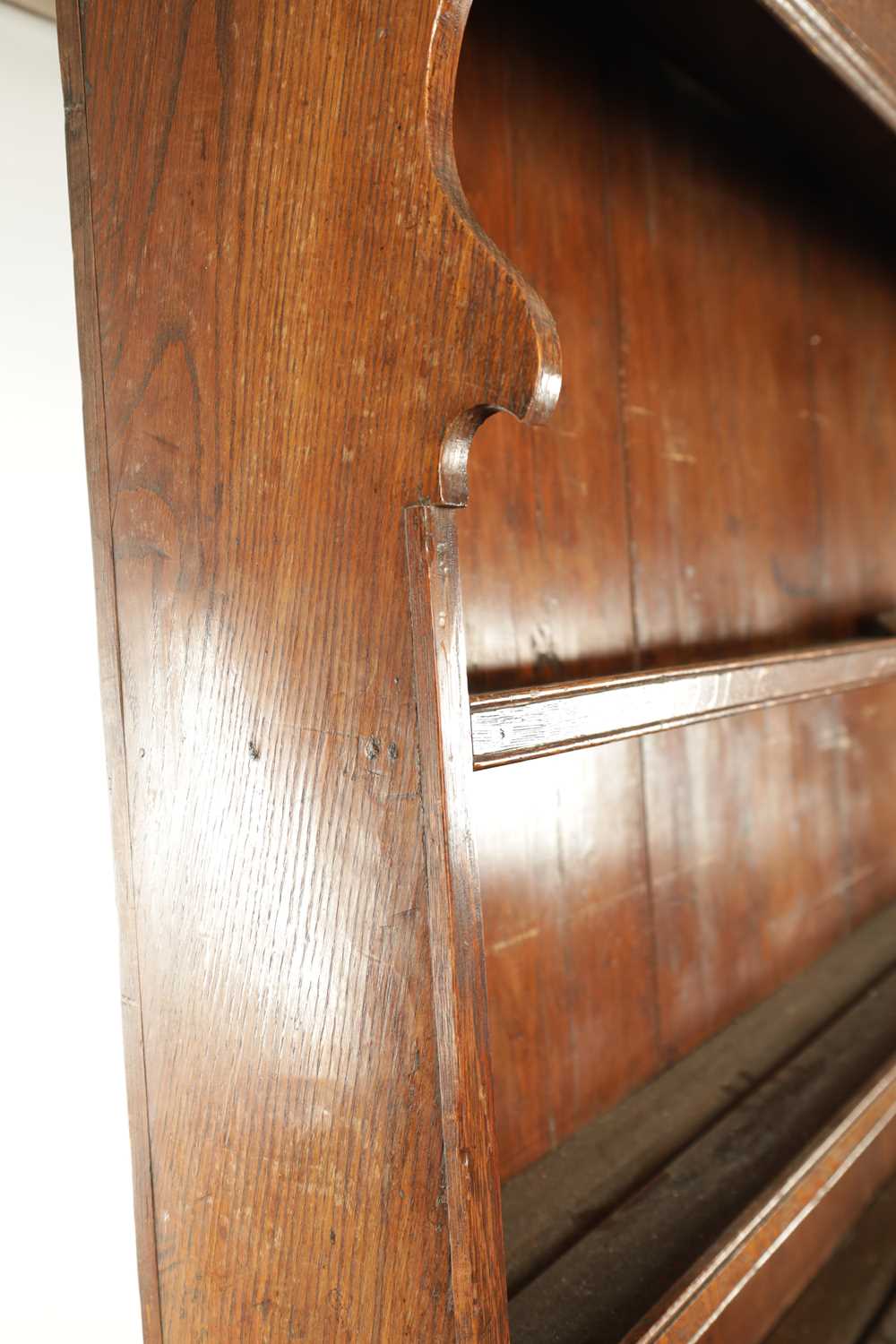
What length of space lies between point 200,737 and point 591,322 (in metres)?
0.78

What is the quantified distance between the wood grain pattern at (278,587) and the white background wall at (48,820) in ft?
0.44

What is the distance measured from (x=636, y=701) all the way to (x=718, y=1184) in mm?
579

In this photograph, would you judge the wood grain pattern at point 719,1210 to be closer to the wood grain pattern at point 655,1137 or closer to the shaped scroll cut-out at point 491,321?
the wood grain pattern at point 655,1137

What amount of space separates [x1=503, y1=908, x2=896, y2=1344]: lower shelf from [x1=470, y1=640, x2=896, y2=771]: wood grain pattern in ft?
1.49

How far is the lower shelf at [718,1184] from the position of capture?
2.88 ft

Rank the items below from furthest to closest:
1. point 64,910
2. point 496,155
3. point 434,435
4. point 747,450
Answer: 1. point 747,450
2. point 496,155
3. point 64,910
4. point 434,435

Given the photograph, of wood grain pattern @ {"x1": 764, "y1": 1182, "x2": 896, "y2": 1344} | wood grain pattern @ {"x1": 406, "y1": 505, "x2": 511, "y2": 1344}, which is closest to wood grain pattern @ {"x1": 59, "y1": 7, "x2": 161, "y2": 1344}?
wood grain pattern @ {"x1": 406, "y1": 505, "x2": 511, "y2": 1344}

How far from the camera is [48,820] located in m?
0.91

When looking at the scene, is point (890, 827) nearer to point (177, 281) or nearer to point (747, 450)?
point (747, 450)

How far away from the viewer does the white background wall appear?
34.8 inches

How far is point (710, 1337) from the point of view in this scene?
116 centimetres

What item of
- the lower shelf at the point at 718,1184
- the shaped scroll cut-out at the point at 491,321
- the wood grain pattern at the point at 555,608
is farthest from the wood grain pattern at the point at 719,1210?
the shaped scroll cut-out at the point at 491,321

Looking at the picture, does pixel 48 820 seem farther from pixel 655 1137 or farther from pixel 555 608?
pixel 655 1137

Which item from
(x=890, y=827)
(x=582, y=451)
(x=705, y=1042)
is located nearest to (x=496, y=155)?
(x=582, y=451)
